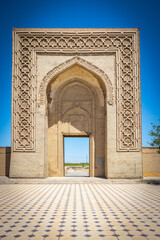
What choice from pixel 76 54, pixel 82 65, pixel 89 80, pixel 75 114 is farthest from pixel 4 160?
pixel 76 54

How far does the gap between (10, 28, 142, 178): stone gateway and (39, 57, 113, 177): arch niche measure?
4cm

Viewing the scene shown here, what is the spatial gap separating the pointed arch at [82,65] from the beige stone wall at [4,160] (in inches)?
109

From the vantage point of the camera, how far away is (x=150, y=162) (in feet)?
35.9

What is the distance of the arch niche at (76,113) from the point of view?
10.5 meters

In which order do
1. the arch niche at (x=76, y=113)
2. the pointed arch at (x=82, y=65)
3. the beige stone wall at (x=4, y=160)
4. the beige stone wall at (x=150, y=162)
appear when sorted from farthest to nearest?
the beige stone wall at (x=150, y=162), the beige stone wall at (x=4, y=160), the arch niche at (x=76, y=113), the pointed arch at (x=82, y=65)

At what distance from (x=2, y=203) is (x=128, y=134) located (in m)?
5.93

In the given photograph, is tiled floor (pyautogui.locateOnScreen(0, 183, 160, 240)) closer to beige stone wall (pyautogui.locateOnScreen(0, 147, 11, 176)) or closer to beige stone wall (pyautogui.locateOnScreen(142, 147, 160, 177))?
beige stone wall (pyautogui.locateOnScreen(0, 147, 11, 176))

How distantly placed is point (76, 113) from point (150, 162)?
3.84 metres

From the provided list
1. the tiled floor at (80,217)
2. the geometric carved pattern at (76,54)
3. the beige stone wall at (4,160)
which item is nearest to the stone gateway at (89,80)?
the geometric carved pattern at (76,54)

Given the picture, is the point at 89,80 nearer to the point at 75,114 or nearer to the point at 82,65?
the point at 82,65

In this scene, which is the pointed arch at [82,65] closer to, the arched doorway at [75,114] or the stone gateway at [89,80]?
the stone gateway at [89,80]

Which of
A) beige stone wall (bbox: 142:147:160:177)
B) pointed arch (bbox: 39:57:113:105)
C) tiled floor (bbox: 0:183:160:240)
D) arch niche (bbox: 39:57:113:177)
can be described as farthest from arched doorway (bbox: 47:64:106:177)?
tiled floor (bbox: 0:183:160:240)

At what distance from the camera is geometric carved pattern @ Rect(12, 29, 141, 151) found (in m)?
9.84

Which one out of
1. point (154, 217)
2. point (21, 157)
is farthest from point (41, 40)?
point (154, 217)
